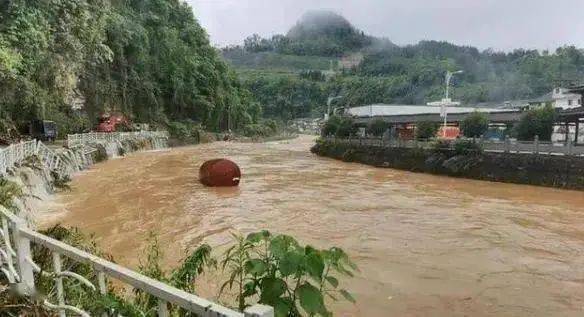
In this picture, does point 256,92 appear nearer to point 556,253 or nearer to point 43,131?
point 43,131

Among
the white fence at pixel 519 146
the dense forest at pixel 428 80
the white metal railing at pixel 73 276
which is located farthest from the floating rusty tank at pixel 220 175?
the dense forest at pixel 428 80

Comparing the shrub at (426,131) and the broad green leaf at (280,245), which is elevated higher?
the broad green leaf at (280,245)

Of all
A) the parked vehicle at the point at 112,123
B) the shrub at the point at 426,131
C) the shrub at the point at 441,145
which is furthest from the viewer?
the parked vehicle at the point at 112,123

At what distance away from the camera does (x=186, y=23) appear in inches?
3196

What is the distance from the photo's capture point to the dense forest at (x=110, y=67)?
19923mm

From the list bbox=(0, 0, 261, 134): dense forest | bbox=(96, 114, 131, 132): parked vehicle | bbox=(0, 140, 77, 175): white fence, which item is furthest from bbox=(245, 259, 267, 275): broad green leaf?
bbox=(96, 114, 131, 132): parked vehicle

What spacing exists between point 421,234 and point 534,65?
10167cm

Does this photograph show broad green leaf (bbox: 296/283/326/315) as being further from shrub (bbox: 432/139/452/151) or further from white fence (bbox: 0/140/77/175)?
shrub (bbox: 432/139/452/151)

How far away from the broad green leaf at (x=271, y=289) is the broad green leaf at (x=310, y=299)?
114 mm

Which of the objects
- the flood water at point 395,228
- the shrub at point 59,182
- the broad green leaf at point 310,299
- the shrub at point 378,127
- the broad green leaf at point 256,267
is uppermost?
the broad green leaf at point 256,267

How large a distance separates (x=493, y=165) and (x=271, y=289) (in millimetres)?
31130

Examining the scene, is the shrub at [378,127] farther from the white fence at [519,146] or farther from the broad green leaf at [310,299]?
the broad green leaf at [310,299]

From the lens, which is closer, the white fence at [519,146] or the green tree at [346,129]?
the white fence at [519,146]

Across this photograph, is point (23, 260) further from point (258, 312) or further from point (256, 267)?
point (258, 312)
